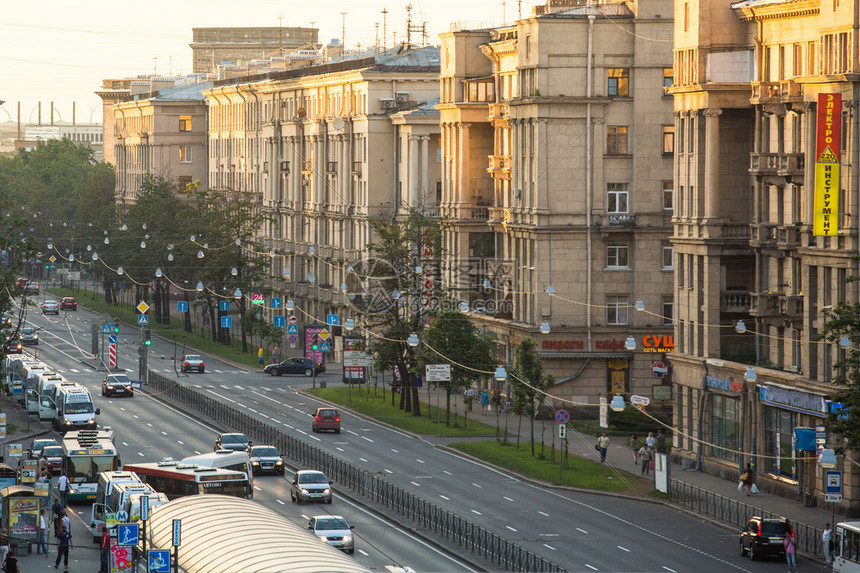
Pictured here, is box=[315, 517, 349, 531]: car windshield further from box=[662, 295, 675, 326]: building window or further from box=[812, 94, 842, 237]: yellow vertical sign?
box=[662, 295, 675, 326]: building window

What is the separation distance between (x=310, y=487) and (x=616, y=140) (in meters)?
35.3

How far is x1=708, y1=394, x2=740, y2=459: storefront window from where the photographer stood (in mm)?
72062

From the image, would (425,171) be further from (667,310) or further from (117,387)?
(667,310)

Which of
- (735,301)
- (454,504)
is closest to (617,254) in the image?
(735,301)

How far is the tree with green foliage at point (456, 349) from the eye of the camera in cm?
9000

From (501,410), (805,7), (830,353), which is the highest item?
(805,7)

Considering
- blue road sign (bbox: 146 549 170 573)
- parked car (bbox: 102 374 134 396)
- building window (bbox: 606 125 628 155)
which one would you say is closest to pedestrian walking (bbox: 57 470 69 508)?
blue road sign (bbox: 146 549 170 573)

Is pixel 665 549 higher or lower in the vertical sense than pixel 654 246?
lower

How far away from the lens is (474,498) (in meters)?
66.4

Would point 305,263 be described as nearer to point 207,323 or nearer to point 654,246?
point 207,323

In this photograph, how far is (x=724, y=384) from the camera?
7225 centimetres

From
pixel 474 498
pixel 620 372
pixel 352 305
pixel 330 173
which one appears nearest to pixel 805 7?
pixel 474 498

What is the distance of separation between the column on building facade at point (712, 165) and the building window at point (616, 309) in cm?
1996

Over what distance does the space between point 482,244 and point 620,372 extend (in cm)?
1831
